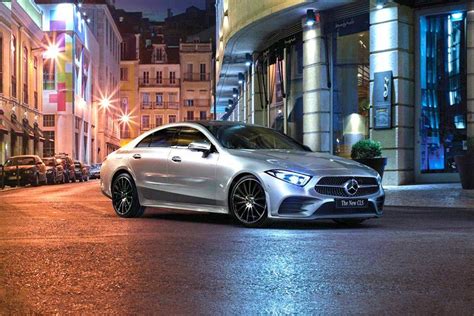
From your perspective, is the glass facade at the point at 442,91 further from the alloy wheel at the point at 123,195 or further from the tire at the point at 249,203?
the tire at the point at 249,203

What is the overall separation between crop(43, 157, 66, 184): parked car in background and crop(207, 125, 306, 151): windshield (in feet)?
89.8

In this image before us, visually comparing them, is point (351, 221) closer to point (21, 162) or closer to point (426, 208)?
point (426, 208)

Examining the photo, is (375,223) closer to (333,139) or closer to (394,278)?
(394,278)

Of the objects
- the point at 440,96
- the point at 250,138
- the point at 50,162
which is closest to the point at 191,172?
the point at 250,138

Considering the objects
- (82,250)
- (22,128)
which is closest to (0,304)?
(82,250)

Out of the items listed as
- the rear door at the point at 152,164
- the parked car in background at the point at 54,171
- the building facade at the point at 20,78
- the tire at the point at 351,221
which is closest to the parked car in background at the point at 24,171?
the parked car in background at the point at 54,171

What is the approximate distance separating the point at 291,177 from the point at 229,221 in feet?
5.97

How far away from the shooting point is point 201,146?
9922mm

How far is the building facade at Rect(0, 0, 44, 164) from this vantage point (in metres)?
43.2

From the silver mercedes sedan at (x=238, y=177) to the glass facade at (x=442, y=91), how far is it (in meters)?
10.1

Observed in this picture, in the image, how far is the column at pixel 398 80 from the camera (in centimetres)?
1970

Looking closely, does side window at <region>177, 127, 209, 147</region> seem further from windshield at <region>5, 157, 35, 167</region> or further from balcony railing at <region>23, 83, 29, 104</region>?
balcony railing at <region>23, 83, 29, 104</region>

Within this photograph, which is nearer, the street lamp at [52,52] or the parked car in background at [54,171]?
the parked car in background at [54,171]

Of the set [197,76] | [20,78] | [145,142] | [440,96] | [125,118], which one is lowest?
[145,142]
